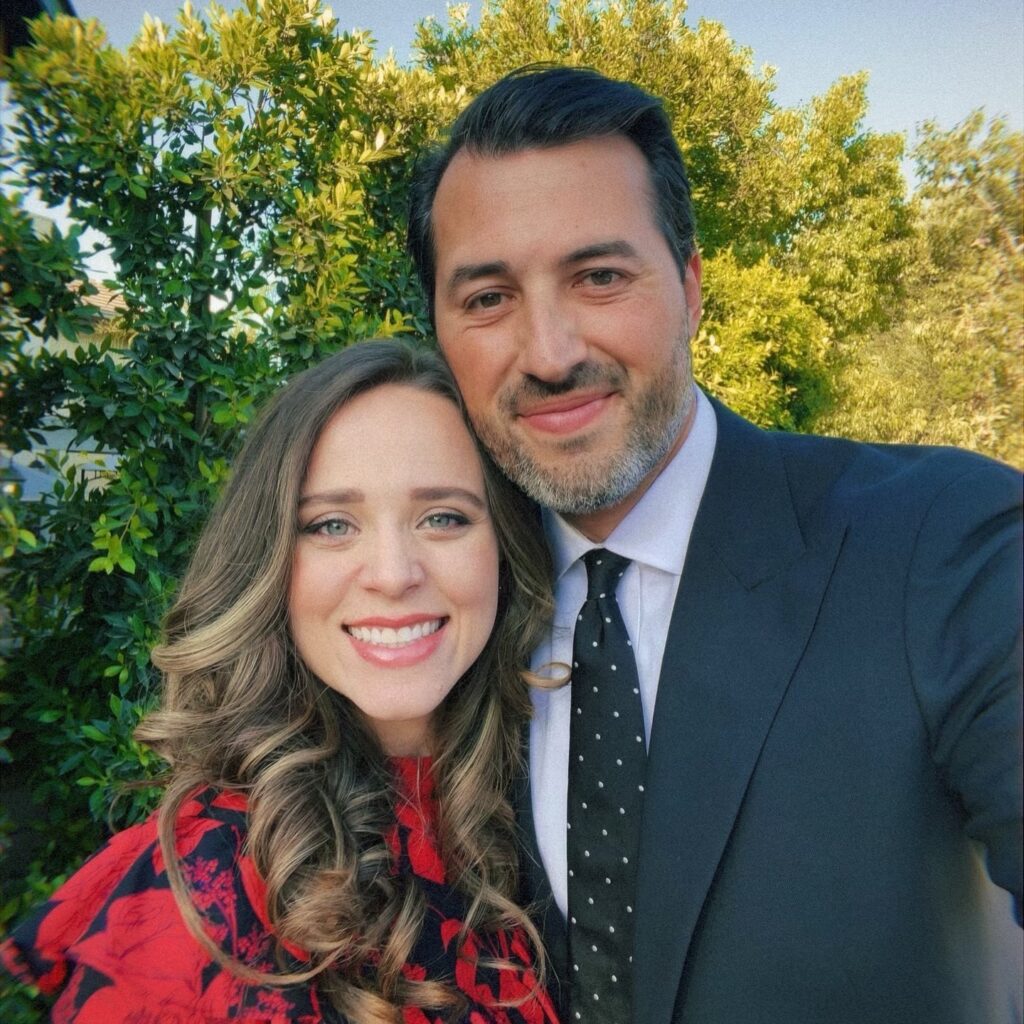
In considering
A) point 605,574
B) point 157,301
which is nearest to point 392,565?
point 605,574

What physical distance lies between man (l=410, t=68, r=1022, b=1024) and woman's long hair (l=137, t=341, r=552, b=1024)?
112 millimetres

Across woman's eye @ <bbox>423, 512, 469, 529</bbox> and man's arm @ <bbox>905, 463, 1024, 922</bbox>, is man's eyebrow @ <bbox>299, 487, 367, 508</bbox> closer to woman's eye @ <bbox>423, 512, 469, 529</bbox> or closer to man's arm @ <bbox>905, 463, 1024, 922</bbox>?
woman's eye @ <bbox>423, 512, 469, 529</bbox>

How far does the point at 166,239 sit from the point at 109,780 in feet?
6.72

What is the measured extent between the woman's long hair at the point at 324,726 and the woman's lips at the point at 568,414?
0.20m

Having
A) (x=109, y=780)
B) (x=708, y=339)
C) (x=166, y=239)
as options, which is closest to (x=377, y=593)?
(x=109, y=780)

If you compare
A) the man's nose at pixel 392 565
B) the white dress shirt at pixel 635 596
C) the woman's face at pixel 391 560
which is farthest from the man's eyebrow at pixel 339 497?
the white dress shirt at pixel 635 596

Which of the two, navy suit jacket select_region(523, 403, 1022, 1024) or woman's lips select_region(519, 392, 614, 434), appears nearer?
navy suit jacket select_region(523, 403, 1022, 1024)

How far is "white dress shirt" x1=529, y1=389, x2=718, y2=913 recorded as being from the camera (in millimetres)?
1730

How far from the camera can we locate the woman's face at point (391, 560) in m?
1.76

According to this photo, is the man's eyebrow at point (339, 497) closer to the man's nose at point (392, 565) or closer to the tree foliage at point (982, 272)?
the man's nose at point (392, 565)

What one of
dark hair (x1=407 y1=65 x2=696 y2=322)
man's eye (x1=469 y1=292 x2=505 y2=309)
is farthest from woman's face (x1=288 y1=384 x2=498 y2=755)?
dark hair (x1=407 y1=65 x2=696 y2=322)

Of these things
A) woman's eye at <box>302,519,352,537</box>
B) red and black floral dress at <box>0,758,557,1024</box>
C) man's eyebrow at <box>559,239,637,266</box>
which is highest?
man's eyebrow at <box>559,239,637,266</box>

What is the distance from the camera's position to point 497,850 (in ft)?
6.14

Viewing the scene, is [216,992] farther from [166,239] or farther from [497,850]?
[166,239]
